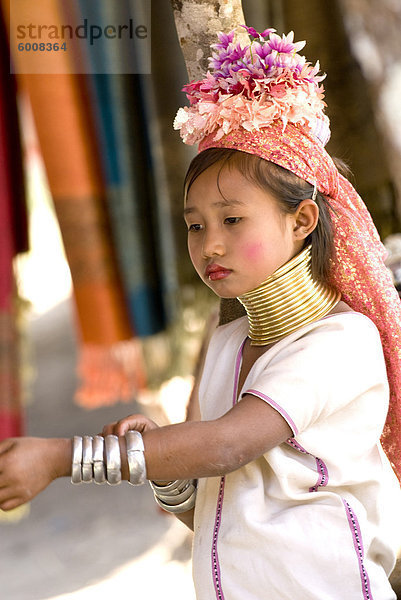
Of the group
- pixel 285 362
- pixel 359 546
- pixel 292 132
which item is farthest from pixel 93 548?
pixel 292 132

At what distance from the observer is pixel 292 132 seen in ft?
4.44

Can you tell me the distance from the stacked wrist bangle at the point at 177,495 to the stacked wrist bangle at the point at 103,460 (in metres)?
0.32

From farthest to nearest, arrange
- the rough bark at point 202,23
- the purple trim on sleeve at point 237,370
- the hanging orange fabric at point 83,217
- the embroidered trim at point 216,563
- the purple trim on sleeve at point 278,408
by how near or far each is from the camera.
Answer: the hanging orange fabric at point 83,217 < the rough bark at point 202,23 < the purple trim on sleeve at point 237,370 < the embroidered trim at point 216,563 < the purple trim on sleeve at point 278,408

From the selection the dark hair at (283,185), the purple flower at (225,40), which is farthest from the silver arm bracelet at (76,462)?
the purple flower at (225,40)

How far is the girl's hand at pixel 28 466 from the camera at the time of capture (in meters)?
1.10

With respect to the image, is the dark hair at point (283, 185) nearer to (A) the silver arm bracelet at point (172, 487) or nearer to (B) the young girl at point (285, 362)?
(B) the young girl at point (285, 362)

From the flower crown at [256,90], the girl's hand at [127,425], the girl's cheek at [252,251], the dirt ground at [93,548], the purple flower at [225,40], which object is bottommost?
the dirt ground at [93,548]

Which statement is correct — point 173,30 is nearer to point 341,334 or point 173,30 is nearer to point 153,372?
point 153,372

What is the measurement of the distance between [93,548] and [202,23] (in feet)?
8.42

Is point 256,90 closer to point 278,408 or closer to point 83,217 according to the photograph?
point 278,408

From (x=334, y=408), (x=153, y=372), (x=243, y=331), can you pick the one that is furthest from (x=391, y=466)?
(x=153, y=372)

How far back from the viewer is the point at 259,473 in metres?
1.33

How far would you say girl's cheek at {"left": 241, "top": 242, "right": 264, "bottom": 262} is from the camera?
1.31 m

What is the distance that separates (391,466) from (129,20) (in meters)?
1.93
